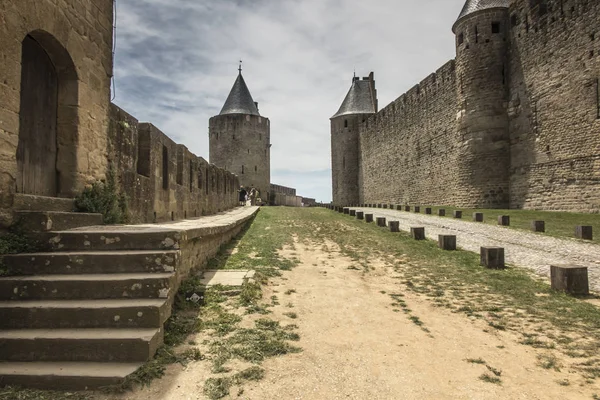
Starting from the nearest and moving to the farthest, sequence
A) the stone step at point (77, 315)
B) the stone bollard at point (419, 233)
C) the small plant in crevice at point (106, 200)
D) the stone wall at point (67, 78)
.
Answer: the stone step at point (77, 315)
the stone wall at point (67, 78)
the small plant in crevice at point (106, 200)
the stone bollard at point (419, 233)

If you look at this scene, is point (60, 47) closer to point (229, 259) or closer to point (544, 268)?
point (229, 259)

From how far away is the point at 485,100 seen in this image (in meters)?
20.2

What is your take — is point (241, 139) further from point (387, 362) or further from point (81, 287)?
point (387, 362)

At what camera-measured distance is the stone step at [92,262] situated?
3.37 m

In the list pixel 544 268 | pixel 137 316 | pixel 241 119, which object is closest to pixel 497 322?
pixel 544 268

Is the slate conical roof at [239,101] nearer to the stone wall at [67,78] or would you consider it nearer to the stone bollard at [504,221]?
the stone bollard at [504,221]

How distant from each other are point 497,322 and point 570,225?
31.6ft

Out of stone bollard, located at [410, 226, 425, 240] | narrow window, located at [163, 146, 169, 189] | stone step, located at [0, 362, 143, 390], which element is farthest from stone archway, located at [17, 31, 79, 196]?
stone bollard, located at [410, 226, 425, 240]

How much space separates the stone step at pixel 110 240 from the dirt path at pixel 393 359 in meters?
1.44

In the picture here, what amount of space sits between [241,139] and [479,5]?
31.9m

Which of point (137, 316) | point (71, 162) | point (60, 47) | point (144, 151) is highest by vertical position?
point (60, 47)

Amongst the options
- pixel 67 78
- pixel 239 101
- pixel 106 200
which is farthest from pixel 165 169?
pixel 239 101

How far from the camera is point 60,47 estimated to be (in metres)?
4.75

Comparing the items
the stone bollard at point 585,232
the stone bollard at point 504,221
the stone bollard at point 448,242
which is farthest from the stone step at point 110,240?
the stone bollard at point 504,221
